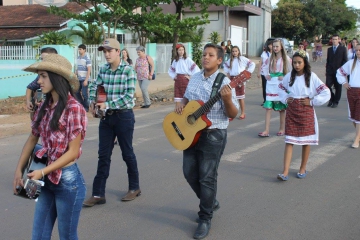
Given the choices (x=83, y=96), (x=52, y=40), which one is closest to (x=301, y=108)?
(x=83, y=96)

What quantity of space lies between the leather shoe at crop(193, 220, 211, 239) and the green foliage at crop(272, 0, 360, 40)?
45126 millimetres

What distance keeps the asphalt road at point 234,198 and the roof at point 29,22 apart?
44.8 feet

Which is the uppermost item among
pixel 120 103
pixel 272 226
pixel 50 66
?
pixel 50 66

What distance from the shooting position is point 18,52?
1734cm

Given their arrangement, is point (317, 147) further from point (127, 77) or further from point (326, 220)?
point (127, 77)

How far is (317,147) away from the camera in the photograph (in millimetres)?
8453

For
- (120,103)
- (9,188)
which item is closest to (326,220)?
(120,103)

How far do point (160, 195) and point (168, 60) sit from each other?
61.8ft

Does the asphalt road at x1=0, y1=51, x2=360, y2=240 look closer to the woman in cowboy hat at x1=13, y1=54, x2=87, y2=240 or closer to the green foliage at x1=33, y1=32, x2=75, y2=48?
the woman in cowboy hat at x1=13, y1=54, x2=87, y2=240

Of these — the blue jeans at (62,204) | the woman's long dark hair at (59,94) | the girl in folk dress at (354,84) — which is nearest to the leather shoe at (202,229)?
the blue jeans at (62,204)

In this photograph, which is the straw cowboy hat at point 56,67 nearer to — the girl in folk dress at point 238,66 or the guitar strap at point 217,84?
the guitar strap at point 217,84

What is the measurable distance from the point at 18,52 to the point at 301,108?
1325 cm

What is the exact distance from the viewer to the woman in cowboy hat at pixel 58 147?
3.34 m

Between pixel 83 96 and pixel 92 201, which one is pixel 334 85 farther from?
pixel 92 201
